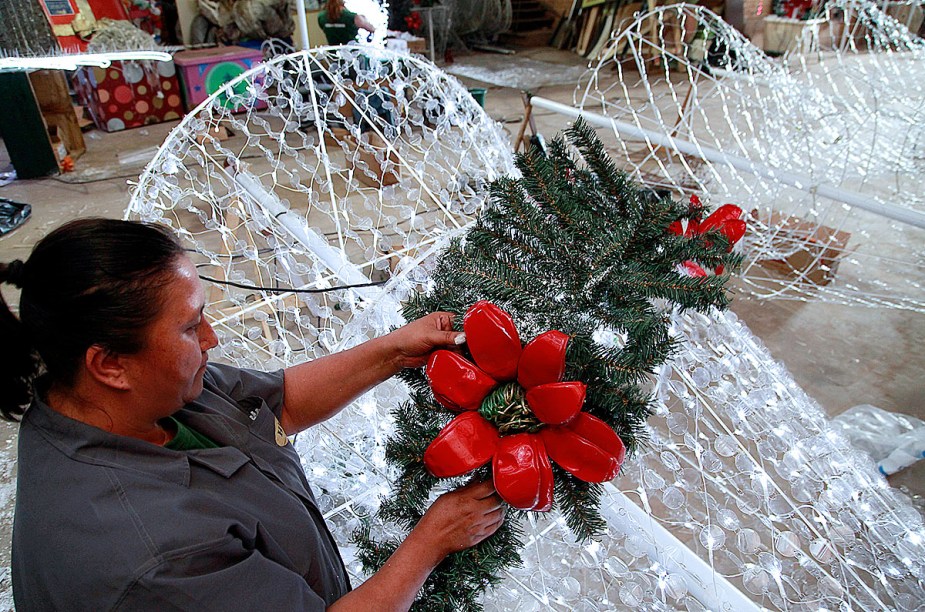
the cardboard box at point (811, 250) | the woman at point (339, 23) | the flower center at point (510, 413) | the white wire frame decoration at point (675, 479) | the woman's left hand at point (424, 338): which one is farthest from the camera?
the woman at point (339, 23)

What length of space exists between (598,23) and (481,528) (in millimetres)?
9021

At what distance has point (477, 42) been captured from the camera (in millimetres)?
8664

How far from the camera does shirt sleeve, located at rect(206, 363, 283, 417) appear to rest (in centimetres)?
89

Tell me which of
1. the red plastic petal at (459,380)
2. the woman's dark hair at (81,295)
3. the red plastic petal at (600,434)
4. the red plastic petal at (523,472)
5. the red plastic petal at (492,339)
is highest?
the woman's dark hair at (81,295)

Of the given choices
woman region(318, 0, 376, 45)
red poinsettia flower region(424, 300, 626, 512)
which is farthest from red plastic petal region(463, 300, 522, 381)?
woman region(318, 0, 376, 45)

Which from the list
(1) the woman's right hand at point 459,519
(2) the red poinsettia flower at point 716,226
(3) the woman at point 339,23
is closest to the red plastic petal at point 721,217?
(2) the red poinsettia flower at point 716,226

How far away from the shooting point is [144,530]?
589 millimetres

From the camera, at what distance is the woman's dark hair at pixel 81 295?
61 cm

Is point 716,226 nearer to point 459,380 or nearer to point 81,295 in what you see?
point 459,380

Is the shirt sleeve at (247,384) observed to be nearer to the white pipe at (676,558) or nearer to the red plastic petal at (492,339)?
the red plastic petal at (492,339)

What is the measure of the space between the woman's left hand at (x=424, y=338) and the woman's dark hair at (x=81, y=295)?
324 mm

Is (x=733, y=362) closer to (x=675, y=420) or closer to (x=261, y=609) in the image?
(x=675, y=420)

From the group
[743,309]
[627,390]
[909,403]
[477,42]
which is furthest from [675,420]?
[477,42]

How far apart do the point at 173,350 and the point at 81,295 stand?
0.35 ft
